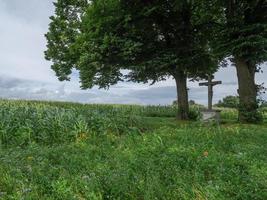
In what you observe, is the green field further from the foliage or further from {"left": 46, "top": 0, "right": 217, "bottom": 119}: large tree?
{"left": 46, "top": 0, "right": 217, "bottom": 119}: large tree

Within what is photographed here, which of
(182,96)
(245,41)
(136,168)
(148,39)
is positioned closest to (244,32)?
(245,41)

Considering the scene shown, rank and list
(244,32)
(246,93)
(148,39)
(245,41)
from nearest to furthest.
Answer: (245,41) < (244,32) < (246,93) < (148,39)

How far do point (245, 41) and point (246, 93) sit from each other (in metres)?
3.03

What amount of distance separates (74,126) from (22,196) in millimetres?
7383

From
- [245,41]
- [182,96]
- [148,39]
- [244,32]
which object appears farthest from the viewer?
[182,96]

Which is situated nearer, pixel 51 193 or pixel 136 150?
pixel 51 193

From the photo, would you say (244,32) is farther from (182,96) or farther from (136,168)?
(136,168)

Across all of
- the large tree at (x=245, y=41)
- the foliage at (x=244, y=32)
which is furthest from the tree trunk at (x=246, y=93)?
the foliage at (x=244, y=32)

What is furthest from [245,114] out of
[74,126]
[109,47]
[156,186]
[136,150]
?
[156,186]

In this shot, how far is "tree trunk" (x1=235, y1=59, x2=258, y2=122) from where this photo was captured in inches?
809

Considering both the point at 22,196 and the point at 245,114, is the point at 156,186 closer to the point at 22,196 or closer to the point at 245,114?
the point at 22,196

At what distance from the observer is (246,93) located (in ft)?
68.5

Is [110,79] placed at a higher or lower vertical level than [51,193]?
higher

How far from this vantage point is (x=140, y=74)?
25.0 metres
